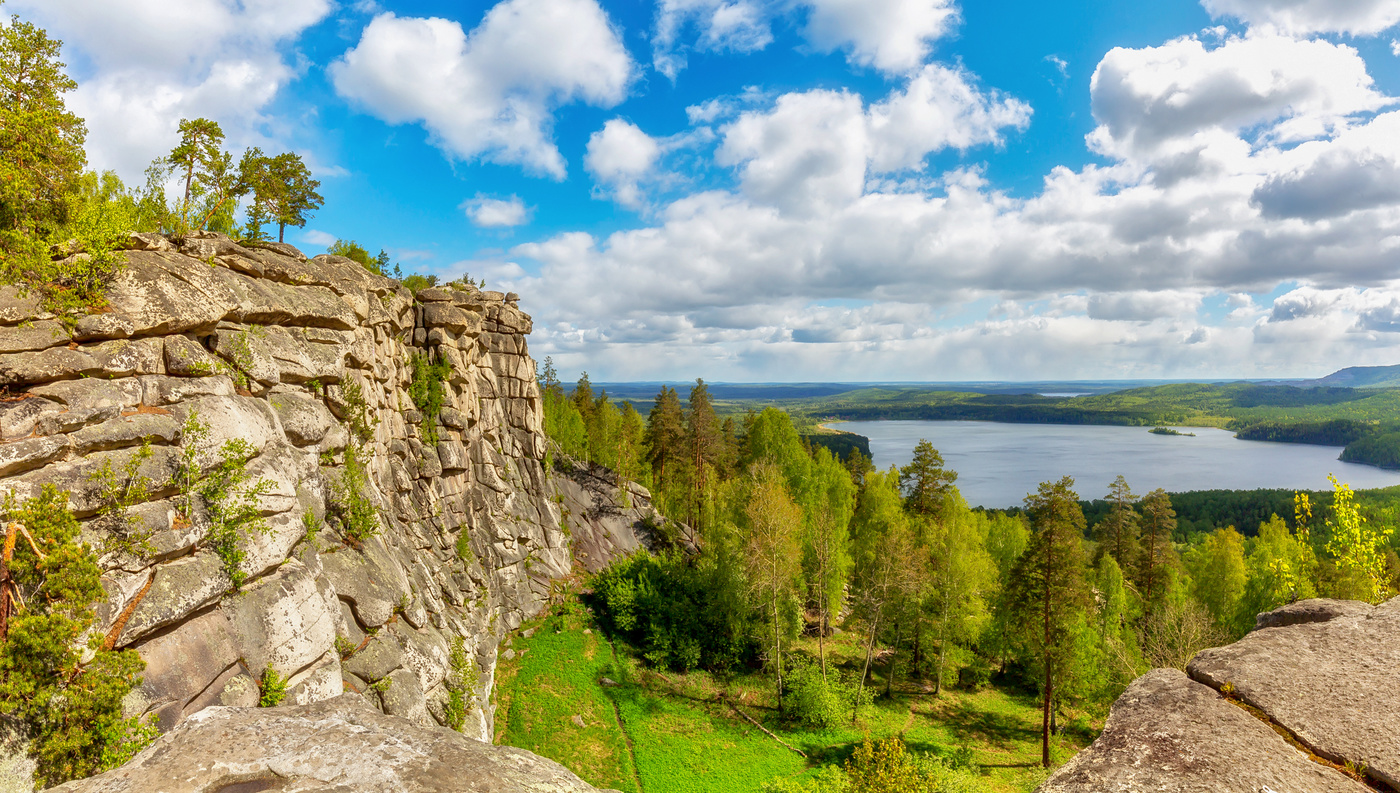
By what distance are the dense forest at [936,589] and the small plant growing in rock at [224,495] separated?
2087 centimetres

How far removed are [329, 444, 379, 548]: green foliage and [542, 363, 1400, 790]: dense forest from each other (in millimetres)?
17453

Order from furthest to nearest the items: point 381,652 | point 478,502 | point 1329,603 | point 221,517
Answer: point 478,502, point 381,652, point 221,517, point 1329,603

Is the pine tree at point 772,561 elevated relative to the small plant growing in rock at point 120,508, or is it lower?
lower

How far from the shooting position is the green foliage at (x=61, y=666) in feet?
23.8

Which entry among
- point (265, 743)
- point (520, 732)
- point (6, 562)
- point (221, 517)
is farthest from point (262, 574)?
point (520, 732)

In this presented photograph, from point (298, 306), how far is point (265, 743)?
1555 cm

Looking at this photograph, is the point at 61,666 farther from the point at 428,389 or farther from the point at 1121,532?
the point at 1121,532

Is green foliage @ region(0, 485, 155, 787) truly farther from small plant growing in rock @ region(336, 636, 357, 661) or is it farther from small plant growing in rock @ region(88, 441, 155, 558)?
small plant growing in rock @ region(336, 636, 357, 661)

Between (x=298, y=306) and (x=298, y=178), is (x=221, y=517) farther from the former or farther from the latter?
(x=298, y=178)

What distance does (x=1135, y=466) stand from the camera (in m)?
140

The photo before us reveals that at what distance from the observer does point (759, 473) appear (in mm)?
37906

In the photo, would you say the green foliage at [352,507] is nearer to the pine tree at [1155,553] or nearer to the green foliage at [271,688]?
the green foliage at [271,688]

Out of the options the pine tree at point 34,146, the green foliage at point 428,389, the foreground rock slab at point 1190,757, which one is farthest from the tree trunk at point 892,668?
the pine tree at point 34,146

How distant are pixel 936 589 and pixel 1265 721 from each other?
98.0 ft
